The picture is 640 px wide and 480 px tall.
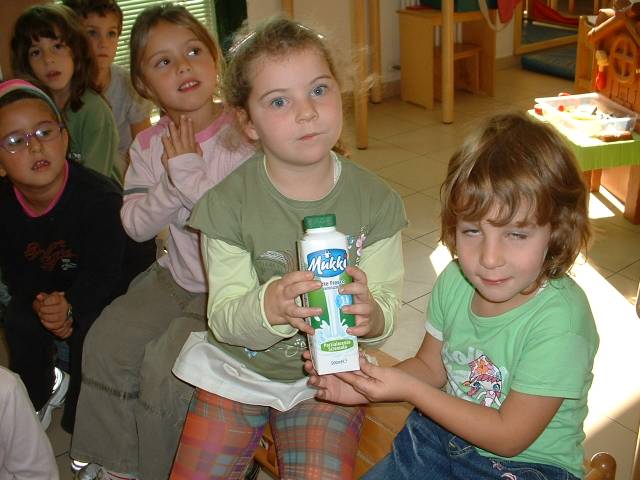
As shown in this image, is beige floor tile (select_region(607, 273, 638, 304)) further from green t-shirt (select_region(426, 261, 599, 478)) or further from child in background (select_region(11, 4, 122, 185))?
child in background (select_region(11, 4, 122, 185))

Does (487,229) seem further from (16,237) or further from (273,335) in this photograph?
(16,237)

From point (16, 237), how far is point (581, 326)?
4.79 feet

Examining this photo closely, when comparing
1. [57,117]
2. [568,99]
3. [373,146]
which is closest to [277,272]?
[57,117]

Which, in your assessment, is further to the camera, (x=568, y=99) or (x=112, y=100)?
(x=568, y=99)

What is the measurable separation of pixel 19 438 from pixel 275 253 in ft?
2.28

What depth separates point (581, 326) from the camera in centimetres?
106

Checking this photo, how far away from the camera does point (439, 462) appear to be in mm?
1201

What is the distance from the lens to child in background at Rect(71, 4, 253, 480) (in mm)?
1565

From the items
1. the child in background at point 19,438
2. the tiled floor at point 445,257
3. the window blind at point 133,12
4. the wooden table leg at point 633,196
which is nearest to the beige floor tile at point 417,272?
the tiled floor at point 445,257

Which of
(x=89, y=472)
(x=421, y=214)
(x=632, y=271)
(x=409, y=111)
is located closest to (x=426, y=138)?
(x=409, y=111)

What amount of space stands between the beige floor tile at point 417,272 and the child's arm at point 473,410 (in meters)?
1.48

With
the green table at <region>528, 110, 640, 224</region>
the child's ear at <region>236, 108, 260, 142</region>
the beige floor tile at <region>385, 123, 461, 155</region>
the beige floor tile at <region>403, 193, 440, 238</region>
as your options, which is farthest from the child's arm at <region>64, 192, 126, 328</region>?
the beige floor tile at <region>385, 123, 461, 155</region>

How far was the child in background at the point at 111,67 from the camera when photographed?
275cm

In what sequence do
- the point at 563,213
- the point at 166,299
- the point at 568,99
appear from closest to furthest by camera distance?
the point at 563,213 → the point at 166,299 → the point at 568,99
